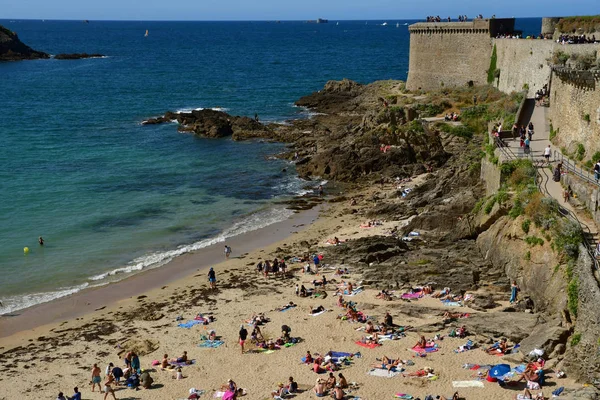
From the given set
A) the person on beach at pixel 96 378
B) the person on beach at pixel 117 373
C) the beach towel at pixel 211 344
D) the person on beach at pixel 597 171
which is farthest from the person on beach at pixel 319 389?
the person on beach at pixel 597 171

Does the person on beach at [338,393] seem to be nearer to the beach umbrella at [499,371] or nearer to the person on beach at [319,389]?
the person on beach at [319,389]

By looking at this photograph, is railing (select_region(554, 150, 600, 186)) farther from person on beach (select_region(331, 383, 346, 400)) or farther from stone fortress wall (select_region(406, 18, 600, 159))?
person on beach (select_region(331, 383, 346, 400))

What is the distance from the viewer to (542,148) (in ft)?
93.8

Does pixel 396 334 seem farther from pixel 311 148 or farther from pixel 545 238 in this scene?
pixel 311 148

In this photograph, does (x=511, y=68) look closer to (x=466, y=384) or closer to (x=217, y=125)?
(x=217, y=125)

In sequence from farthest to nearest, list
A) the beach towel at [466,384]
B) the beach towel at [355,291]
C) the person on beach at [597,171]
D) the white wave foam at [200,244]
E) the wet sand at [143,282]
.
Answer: the white wave foam at [200,244] < the wet sand at [143,282] < the beach towel at [355,291] < the person on beach at [597,171] < the beach towel at [466,384]

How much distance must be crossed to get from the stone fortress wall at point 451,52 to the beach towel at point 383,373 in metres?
36.1

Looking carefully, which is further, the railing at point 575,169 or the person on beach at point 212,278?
the person on beach at point 212,278

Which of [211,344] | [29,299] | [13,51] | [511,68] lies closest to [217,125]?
[511,68]

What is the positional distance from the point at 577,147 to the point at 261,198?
16.9 meters

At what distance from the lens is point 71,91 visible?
78062 mm

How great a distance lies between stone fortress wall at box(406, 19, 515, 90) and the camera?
1969 inches

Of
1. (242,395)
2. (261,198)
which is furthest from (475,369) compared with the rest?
(261,198)

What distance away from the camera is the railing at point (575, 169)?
22.7 meters
